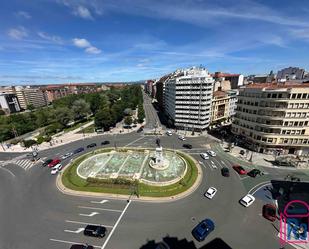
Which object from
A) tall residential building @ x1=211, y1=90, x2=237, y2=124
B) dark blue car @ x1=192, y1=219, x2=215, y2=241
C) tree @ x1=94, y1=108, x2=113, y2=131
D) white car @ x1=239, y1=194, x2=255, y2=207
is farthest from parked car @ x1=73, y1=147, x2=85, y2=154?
tall residential building @ x1=211, y1=90, x2=237, y2=124

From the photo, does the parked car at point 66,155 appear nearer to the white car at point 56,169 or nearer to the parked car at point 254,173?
the white car at point 56,169

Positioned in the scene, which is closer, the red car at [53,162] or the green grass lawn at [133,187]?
the green grass lawn at [133,187]

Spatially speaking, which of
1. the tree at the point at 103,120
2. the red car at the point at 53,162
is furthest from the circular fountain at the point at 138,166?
the tree at the point at 103,120

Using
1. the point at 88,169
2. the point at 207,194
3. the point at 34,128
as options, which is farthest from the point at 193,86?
the point at 34,128

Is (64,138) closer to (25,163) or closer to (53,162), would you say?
(25,163)

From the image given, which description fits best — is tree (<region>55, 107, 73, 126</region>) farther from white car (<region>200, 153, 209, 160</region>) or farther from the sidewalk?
white car (<region>200, 153, 209, 160</region>)

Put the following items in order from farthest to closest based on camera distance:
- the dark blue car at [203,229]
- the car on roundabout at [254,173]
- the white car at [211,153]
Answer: the white car at [211,153], the car on roundabout at [254,173], the dark blue car at [203,229]

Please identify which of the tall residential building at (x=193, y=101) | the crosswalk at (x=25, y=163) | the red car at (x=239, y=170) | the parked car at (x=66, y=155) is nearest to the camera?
the red car at (x=239, y=170)
